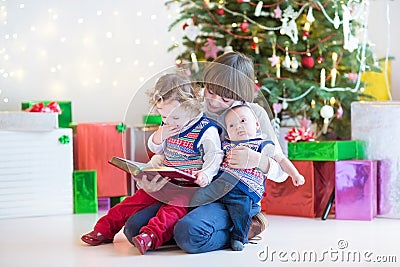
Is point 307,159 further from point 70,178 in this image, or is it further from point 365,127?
point 70,178

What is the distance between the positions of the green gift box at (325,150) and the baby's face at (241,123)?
71 cm

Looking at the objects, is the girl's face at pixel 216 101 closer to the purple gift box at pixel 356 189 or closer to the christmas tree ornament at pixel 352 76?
the purple gift box at pixel 356 189

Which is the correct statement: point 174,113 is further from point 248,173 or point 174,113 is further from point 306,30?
point 306,30

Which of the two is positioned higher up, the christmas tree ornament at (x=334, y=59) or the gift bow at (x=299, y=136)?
the christmas tree ornament at (x=334, y=59)

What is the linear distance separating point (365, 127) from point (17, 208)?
148 centimetres

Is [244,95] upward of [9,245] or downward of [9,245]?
upward

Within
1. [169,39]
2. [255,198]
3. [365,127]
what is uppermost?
[169,39]

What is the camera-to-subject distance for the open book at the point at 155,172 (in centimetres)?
221

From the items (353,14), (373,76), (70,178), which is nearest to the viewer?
(70,178)

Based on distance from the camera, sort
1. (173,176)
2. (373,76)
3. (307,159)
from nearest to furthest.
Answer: (173,176)
(307,159)
(373,76)

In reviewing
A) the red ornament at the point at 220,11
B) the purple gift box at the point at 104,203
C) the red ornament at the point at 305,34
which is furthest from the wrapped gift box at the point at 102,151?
the red ornament at the point at 305,34

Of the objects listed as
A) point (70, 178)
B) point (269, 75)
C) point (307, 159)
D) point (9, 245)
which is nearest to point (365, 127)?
point (307, 159)

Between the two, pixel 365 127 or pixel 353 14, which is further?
pixel 353 14

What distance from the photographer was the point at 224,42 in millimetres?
3414
